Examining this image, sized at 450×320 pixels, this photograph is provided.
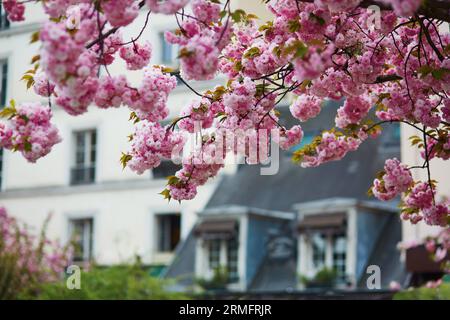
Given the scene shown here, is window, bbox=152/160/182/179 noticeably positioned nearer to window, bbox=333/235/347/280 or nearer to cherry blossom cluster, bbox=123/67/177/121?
window, bbox=333/235/347/280

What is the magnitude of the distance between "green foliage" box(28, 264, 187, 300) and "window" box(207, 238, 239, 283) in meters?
8.34

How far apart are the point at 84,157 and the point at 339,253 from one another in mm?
8313

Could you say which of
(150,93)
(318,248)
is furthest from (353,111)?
(318,248)

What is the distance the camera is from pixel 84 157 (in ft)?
75.4

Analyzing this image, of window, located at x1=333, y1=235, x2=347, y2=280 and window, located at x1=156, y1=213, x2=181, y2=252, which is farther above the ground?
window, located at x1=156, y1=213, x2=181, y2=252

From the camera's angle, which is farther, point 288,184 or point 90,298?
point 288,184

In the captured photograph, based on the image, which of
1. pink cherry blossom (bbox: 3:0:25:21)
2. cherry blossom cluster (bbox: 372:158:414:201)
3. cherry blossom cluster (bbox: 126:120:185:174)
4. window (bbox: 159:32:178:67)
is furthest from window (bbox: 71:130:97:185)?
pink cherry blossom (bbox: 3:0:25:21)

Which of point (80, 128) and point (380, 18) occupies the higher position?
point (80, 128)

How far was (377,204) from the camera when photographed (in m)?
18.0

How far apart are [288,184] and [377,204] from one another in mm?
2530

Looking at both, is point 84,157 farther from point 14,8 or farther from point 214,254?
point 14,8

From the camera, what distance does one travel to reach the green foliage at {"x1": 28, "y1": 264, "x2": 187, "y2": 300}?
9453 millimetres
